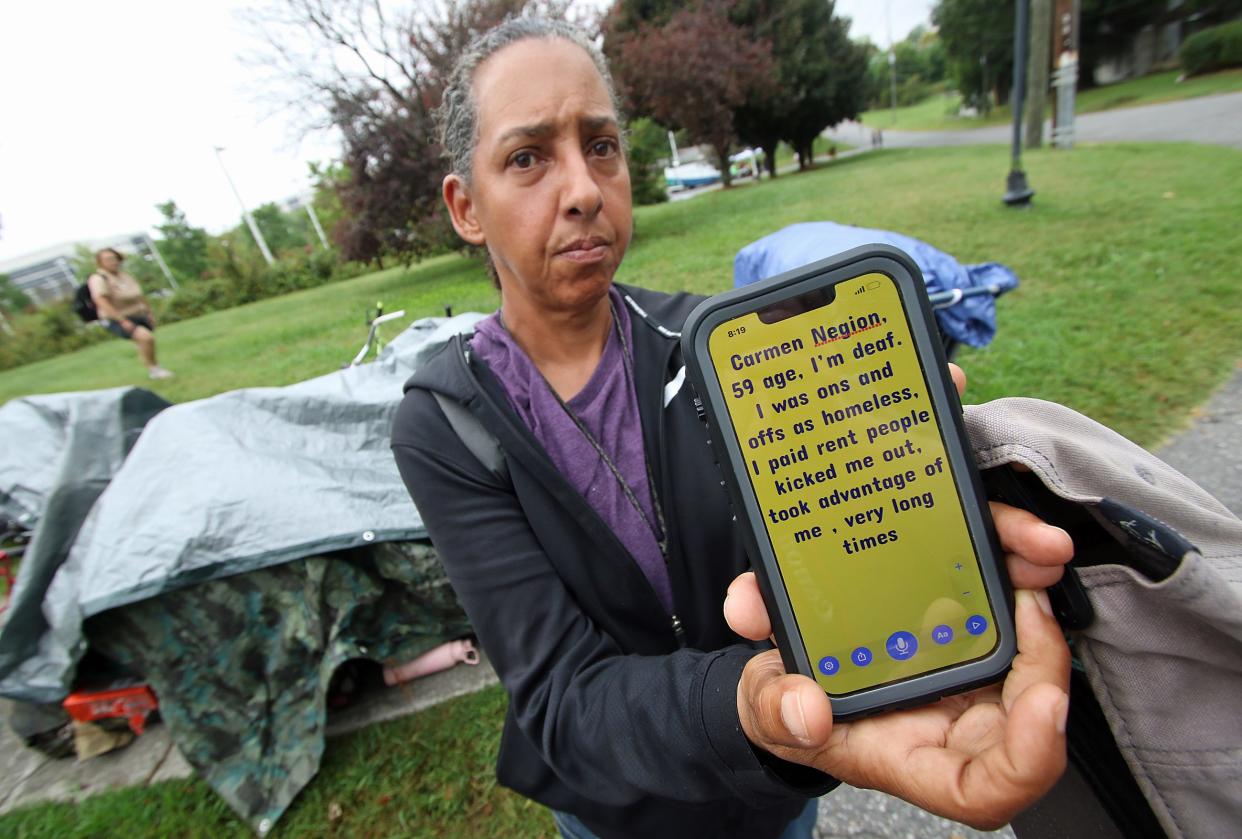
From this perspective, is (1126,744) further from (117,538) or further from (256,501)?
(117,538)

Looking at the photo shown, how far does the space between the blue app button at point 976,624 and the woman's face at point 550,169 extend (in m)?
0.86

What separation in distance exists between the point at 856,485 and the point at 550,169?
2.80 ft

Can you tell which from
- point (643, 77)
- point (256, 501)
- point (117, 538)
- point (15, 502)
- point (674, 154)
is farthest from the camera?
point (674, 154)

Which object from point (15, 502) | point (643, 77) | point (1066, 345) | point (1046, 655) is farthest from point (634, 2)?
point (1046, 655)

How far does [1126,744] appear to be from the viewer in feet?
2.19

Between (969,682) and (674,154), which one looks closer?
(969,682)

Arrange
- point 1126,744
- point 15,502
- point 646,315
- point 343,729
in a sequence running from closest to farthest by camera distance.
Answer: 1. point 1126,744
2. point 646,315
3. point 343,729
4. point 15,502

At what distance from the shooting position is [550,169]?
1.19 meters

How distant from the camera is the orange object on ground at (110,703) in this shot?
7.95 feet

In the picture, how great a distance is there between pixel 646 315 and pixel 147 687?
272 cm

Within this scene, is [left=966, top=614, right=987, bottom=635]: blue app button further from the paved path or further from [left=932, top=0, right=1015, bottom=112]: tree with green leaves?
[left=932, top=0, right=1015, bottom=112]: tree with green leaves

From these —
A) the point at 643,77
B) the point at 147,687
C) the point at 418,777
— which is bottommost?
the point at 418,777

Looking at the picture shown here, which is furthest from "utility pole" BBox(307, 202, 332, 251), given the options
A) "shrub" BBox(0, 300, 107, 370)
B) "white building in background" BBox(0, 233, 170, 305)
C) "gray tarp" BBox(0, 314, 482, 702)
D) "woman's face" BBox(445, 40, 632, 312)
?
"woman's face" BBox(445, 40, 632, 312)

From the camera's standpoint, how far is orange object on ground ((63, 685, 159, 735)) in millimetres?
2424
